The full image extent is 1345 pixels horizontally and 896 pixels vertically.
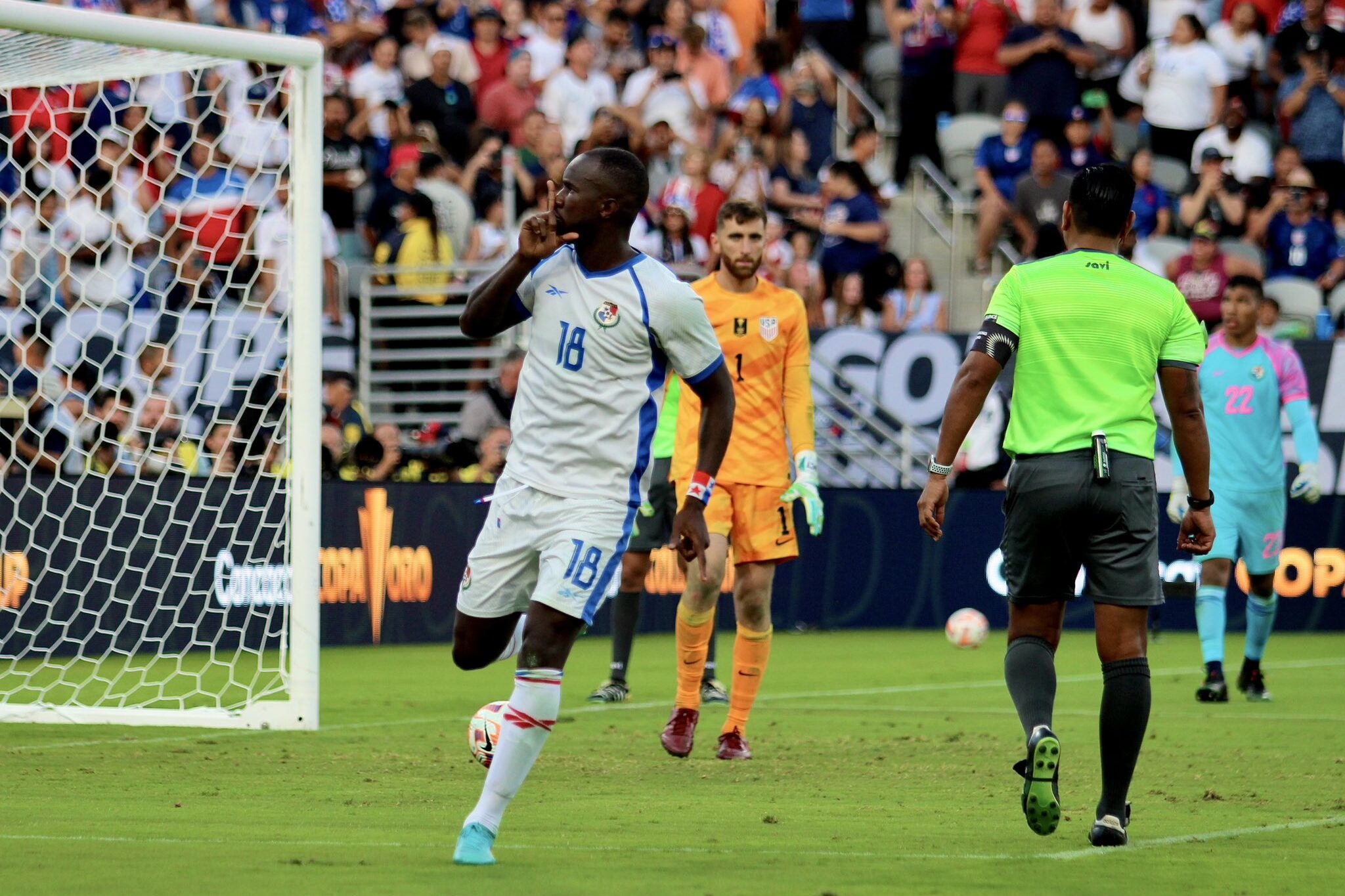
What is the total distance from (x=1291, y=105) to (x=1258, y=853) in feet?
58.3

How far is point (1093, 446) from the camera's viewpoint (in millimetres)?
6586

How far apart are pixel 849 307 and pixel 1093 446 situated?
14057mm

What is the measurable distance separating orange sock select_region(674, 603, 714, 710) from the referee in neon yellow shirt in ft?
8.96

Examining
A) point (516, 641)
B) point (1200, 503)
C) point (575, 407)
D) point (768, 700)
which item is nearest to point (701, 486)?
point (575, 407)

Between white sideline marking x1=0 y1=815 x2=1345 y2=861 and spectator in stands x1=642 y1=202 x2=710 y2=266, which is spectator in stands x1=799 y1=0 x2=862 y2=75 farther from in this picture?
white sideline marking x1=0 y1=815 x2=1345 y2=861

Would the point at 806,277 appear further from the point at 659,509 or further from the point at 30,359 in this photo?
the point at 30,359

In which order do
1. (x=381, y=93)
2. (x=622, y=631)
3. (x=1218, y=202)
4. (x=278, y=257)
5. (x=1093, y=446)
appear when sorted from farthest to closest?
1. (x=1218, y=202)
2. (x=381, y=93)
3. (x=278, y=257)
4. (x=622, y=631)
5. (x=1093, y=446)

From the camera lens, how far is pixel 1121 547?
657 centimetres

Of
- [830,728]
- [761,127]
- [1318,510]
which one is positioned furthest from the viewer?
[761,127]

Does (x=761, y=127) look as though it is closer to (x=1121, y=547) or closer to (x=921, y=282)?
(x=921, y=282)

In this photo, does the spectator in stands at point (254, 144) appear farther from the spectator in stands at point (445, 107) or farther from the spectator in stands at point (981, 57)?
the spectator in stands at point (981, 57)

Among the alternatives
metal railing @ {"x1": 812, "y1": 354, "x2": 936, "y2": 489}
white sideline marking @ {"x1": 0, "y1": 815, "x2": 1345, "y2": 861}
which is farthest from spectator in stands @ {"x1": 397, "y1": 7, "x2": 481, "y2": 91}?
white sideline marking @ {"x1": 0, "y1": 815, "x2": 1345, "y2": 861}

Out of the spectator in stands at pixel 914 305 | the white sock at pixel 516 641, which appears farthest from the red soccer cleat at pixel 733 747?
the spectator in stands at pixel 914 305

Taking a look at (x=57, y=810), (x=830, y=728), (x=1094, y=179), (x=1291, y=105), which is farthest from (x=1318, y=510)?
(x=57, y=810)
